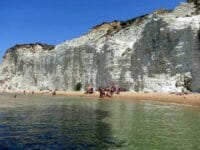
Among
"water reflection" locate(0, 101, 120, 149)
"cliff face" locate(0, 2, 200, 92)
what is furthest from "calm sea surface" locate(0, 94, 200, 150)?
"cliff face" locate(0, 2, 200, 92)

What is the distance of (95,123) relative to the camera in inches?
874

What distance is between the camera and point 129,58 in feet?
187

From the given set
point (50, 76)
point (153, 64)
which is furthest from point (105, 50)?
point (50, 76)

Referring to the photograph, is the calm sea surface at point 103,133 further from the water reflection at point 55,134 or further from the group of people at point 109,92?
the group of people at point 109,92

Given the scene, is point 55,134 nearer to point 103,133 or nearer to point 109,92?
point 103,133

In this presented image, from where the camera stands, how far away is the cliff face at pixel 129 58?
43281 mm

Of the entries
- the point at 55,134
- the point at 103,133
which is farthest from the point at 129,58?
the point at 55,134

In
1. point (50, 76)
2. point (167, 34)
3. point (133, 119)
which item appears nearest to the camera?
point (133, 119)

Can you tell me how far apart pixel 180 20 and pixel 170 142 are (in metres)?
31.4

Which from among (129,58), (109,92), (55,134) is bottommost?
(55,134)

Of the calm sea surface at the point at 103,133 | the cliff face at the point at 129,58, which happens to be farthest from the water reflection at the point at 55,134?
the cliff face at the point at 129,58

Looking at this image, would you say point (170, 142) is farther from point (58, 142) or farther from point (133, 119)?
point (133, 119)

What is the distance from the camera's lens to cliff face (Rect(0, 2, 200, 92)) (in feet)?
142

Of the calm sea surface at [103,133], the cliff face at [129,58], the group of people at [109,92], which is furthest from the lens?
the group of people at [109,92]
